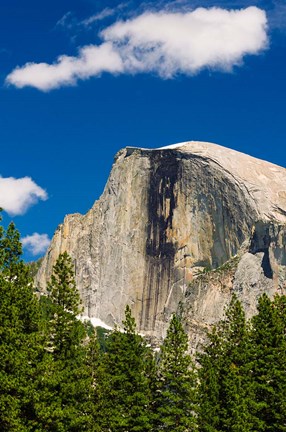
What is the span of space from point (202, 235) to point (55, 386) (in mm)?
150023

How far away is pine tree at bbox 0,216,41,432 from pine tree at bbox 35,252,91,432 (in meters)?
0.94

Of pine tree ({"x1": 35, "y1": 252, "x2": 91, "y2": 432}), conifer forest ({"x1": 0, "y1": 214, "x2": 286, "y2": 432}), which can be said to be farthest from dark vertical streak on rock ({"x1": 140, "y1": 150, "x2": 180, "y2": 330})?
pine tree ({"x1": 35, "y1": 252, "x2": 91, "y2": 432})

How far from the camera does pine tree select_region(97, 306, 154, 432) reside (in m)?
52.4

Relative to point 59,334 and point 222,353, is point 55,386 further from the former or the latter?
point 222,353

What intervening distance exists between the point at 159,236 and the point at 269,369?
144m

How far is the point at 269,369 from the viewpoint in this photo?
53.5 metres

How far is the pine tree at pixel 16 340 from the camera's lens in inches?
1390

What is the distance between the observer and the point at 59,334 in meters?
47.8

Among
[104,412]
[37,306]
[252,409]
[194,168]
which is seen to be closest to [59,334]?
[37,306]

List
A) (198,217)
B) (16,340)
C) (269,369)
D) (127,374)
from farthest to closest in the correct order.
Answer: (198,217) < (127,374) < (269,369) < (16,340)

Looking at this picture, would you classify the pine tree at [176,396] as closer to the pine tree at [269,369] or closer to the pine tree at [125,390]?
the pine tree at [125,390]

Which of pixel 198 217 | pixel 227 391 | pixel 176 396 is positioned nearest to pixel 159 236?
pixel 198 217

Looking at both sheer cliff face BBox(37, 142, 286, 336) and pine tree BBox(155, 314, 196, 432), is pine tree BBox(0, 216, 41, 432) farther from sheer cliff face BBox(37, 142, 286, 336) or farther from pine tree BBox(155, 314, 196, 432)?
sheer cliff face BBox(37, 142, 286, 336)

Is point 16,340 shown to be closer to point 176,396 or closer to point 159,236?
point 176,396
